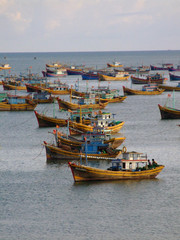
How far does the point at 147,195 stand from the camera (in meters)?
45.6

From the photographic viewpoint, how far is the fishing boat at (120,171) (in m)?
48.0

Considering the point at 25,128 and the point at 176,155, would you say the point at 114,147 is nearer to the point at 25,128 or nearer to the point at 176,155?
the point at 176,155

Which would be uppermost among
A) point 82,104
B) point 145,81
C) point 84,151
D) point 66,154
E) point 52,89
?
point 84,151

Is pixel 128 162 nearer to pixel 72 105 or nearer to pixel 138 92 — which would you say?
pixel 72 105

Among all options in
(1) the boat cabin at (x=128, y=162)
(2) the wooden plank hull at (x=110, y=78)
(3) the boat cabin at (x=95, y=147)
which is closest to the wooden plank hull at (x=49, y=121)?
(3) the boat cabin at (x=95, y=147)

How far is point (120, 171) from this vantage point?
158 feet

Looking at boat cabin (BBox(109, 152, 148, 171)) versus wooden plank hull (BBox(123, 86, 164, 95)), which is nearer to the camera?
boat cabin (BBox(109, 152, 148, 171))

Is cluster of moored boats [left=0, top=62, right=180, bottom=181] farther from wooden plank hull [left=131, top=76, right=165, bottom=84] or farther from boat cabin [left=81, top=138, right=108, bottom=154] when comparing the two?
wooden plank hull [left=131, top=76, right=165, bottom=84]

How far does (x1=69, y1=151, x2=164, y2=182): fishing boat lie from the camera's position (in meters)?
48.0

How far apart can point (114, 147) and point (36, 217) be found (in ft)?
69.0

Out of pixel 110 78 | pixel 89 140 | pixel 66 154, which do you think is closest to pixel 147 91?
pixel 110 78

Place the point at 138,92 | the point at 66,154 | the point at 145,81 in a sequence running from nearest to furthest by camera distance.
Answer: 1. the point at 66,154
2. the point at 138,92
3. the point at 145,81

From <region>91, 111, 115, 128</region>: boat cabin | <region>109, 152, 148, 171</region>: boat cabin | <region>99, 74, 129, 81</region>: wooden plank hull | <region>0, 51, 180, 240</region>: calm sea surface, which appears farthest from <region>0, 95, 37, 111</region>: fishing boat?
<region>99, 74, 129, 81</region>: wooden plank hull

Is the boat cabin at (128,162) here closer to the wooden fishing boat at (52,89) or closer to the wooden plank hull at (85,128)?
the wooden plank hull at (85,128)
